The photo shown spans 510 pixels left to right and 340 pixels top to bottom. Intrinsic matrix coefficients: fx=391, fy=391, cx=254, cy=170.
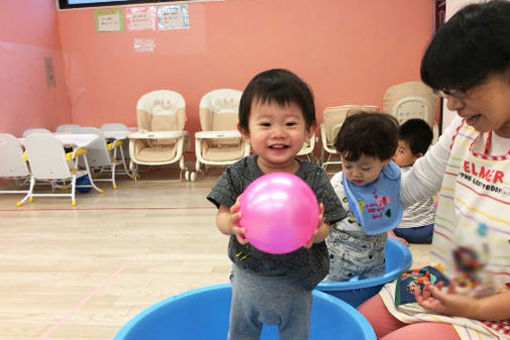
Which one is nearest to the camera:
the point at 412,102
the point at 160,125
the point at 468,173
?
the point at 468,173

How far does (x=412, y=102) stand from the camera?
3.97 m

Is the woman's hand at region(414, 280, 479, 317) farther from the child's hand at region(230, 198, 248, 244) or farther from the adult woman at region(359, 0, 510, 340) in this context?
the child's hand at region(230, 198, 248, 244)

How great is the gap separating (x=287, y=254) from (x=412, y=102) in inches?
138

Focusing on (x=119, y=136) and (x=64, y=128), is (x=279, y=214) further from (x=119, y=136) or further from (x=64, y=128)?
(x=64, y=128)

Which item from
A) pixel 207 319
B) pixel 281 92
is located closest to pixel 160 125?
pixel 207 319

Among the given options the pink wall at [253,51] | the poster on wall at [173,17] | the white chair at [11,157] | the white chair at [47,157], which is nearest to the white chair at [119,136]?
the pink wall at [253,51]

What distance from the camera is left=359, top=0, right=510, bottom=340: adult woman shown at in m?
0.72

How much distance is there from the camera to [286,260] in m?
0.95

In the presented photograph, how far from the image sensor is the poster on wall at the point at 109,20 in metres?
4.97

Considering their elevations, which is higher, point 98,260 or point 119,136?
point 119,136

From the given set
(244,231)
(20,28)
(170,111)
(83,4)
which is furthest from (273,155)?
(83,4)

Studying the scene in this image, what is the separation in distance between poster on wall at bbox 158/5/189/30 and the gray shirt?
4350 millimetres

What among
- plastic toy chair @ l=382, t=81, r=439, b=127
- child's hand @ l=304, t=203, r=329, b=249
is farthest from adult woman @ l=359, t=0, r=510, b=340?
plastic toy chair @ l=382, t=81, r=439, b=127

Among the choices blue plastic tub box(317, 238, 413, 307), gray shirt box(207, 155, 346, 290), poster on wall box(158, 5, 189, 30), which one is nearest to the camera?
gray shirt box(207, 155, 346, 290)
